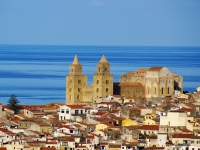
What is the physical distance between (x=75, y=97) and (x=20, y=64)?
82.2 m

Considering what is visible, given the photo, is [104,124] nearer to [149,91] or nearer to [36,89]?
[149,91]

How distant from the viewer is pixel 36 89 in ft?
357

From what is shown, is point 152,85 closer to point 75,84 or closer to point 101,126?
point 75,84

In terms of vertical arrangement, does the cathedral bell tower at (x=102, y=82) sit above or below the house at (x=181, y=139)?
above

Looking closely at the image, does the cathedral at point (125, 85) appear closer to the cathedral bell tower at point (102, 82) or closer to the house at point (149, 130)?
→ the cathedral bell tower at point (102, 82)

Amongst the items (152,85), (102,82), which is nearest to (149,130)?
(152,85)

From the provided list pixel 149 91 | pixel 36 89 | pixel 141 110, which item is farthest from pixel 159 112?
pixel 36 89

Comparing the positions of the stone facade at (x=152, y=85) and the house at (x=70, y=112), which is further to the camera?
the stone facade at (x=152, y=85)

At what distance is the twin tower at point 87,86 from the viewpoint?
84.2 meters

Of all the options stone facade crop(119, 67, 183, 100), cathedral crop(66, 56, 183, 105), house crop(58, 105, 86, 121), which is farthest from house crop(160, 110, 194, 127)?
stone facade crop(119, 67, 183, 100)

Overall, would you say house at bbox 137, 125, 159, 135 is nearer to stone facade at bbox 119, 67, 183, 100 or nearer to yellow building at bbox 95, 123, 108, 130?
yellow building at bbox 95, 123, 108, 130

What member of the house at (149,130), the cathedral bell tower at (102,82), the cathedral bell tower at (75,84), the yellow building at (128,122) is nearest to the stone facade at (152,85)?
the cathedral bell tower at (102,82)

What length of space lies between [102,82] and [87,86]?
1.13 metres

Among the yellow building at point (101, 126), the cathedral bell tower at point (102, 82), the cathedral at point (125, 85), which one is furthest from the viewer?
the cathedral bell tower at point (102, 82)
